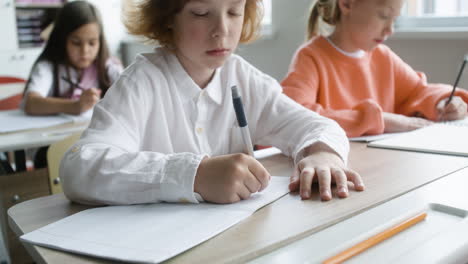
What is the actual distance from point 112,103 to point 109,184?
0.64 feet

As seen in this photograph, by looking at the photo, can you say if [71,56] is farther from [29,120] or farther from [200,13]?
[200,13]

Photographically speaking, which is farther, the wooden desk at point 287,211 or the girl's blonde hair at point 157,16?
the girl's blonde hair at point 157,16

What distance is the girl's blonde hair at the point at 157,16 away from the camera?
39.8 inches

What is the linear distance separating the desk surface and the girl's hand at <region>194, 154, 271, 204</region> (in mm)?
975

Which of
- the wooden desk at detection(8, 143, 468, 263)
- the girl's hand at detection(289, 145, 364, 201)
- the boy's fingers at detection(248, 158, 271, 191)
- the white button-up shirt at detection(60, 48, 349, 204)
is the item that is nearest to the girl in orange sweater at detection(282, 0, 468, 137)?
the white button-up shirt at detection(60, 48, 349, 204)

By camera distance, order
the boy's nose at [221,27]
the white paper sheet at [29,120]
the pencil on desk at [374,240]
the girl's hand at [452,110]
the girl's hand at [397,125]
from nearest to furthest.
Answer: the pencil on desk at [374,240] < the boy's nose at [221,27] < the girl's hand at [397,125] < the girl's hand at [452,110] < the white paper sheet at [29,120]

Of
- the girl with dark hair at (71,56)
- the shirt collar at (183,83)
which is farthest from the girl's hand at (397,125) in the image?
the girl with dark hair at (71,56)

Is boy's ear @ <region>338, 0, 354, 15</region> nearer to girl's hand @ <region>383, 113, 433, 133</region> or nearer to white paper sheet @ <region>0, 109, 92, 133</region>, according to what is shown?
girl's hand @ <region>383, 113, 433, 133</region>

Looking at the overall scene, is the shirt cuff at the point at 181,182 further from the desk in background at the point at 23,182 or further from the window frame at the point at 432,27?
the window frame at the point at 432,27

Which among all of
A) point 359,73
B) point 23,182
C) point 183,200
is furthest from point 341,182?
point 23,182

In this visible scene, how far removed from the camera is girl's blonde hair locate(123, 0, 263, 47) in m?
1.01

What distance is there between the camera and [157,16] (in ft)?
3.40

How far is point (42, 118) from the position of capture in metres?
1.89

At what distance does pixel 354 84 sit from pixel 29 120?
1.22 m
